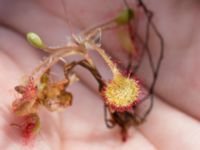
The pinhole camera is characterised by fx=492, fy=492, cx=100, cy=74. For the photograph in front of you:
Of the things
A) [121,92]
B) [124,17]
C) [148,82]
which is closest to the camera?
[121,92]

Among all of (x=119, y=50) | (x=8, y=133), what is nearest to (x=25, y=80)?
(x=8, y=133)

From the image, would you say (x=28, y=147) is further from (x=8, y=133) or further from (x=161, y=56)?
(x=161, y=56)

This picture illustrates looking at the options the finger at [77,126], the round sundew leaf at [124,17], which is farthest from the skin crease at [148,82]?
the round sundew leaf at [124,17]

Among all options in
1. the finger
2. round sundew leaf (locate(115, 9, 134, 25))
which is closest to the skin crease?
the finger

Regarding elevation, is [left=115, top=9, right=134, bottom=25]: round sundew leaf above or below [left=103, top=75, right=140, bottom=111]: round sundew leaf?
above

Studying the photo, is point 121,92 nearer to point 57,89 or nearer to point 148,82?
point 57,89

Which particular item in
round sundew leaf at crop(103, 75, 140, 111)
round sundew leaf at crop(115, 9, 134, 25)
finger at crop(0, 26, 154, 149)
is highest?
round sundew leaf at crop(115, 9, 134, 25)

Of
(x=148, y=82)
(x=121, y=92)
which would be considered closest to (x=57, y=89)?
(x=121, y=92)

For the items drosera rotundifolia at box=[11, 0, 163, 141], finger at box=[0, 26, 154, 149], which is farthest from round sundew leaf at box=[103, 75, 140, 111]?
finger at box=[0, 26, 154, 149]

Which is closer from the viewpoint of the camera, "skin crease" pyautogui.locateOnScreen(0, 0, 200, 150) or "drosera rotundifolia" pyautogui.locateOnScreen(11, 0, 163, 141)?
"drosera rotundifolia" pyautogui.locateOnScreen(11, 0, 163, 141)

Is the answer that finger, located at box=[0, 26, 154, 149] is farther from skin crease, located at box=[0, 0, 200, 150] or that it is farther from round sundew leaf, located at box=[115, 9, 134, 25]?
round sundew leaf, located at box=[115, 9, 134, 25]

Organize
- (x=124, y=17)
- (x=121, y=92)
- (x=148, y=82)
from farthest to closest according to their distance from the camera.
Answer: (x=148, y=82)
(x=124, y=17)
(x=121, y=92)
